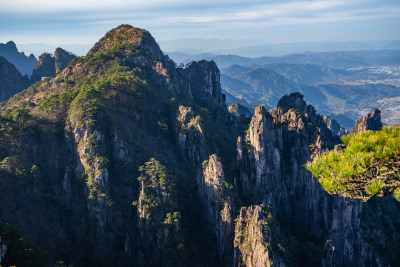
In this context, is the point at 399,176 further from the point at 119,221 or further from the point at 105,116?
the point at 105,116

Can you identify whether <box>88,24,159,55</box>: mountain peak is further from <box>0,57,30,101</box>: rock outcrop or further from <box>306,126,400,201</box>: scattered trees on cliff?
<box>306,126,400,201</box>: scattered trees on cliff

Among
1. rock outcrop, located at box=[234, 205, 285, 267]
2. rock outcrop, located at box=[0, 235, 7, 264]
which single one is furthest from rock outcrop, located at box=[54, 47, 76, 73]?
rock outcrop, located at box=[234, 205, 285, 267]

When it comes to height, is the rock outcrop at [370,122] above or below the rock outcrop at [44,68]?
below

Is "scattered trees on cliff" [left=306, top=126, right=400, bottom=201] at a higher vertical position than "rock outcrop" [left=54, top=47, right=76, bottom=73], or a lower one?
lower

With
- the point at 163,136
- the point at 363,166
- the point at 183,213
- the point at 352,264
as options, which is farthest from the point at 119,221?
the point at 352,264

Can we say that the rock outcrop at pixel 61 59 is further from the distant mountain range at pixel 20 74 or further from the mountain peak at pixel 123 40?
the mountain peak at pixel 123 40

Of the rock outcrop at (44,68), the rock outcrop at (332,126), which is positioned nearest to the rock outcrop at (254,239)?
the rock outcrop at (332,126)
